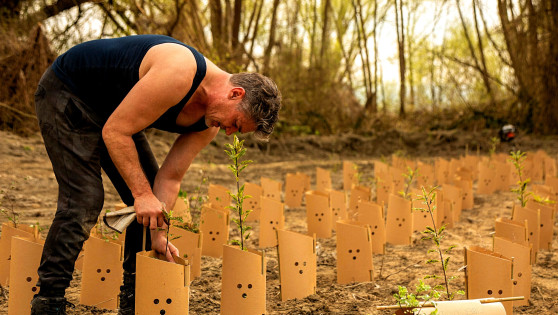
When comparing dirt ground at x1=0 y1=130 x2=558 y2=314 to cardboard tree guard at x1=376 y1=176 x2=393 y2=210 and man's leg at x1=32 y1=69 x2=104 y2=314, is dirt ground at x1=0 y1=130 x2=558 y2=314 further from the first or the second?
cardboard tree guard at x1=376 y1=176 x2=393 y2=210

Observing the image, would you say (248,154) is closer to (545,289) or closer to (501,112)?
(501,112)

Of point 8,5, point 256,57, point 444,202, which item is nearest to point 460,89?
point 256,57

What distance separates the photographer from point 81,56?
2090 millimetres

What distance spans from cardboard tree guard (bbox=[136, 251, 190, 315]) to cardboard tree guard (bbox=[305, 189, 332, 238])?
1.78m

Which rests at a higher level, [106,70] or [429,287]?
[106,70]

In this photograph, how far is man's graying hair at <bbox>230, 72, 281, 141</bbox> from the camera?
6.82 ft

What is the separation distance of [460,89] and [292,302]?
9618 millimetres

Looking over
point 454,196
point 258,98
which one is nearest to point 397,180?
point 454,196

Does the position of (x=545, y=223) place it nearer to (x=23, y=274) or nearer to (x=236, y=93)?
(x=236, y=93)

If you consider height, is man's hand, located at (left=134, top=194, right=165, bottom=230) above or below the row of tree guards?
above

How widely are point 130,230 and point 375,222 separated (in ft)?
5.05

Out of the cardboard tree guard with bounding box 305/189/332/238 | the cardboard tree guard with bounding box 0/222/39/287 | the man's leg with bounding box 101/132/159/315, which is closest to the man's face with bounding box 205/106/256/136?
the man's leg with bounding box 101/132/159/315

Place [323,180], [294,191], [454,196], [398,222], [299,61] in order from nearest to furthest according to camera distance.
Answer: [398,222], [454,196], [294,191], [323,180], [299,61]

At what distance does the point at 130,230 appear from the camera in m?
2.33
